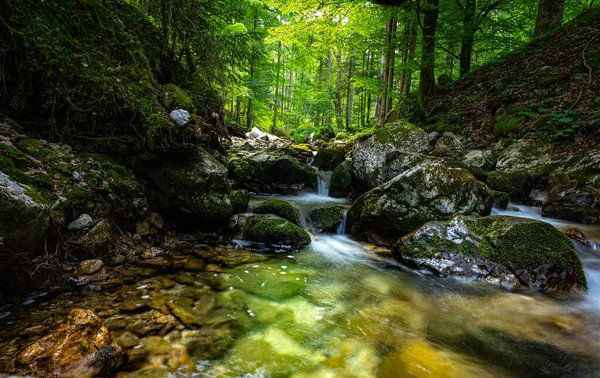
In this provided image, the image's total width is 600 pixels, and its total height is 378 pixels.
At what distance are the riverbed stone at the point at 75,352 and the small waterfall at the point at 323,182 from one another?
8.47 metres

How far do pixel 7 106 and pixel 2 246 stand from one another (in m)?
2.11

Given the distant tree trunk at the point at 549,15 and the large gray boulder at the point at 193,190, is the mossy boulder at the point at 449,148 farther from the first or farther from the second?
the large gray boulder at the point at 193,190

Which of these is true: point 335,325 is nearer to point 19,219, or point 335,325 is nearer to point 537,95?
point 19,219

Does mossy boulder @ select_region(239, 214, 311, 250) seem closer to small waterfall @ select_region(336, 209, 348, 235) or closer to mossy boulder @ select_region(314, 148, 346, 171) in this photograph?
small waterfall @ select_region(336, 209, 348, 235)

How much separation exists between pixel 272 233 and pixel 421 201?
9.85 feet

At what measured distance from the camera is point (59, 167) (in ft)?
12.1

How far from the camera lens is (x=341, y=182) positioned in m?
10.0

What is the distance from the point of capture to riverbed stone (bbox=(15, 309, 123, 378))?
6.41 ft

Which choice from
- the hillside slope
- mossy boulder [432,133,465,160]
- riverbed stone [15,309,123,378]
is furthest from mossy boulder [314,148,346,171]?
riverbed stone [15,309,123,378]

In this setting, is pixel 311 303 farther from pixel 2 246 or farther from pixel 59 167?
pixel 59 167

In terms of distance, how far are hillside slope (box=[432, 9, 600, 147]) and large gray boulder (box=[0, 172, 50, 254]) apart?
1075 centimetres

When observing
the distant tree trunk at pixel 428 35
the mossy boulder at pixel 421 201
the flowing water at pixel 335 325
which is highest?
the distant tree trunk at pixel 428 35

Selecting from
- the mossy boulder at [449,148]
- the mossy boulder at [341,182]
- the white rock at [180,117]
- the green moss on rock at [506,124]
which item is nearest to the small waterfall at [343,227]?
the mossy boulder at [341,182]

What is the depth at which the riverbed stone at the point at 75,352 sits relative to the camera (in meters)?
1.95
